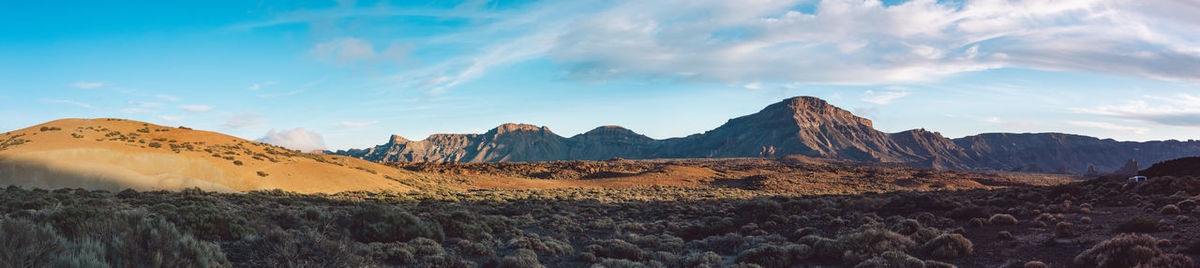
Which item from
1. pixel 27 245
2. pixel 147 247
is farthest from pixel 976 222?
pixel 27 245

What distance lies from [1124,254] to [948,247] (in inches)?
105

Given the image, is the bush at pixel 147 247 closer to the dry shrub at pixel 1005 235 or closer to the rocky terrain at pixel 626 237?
the rocky terrain at pixel 626 237

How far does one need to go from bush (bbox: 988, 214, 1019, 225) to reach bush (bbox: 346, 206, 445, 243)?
15892 millimetres

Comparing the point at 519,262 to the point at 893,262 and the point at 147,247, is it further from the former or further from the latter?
the point at 893,262

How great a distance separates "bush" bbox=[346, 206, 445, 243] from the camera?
12.1 meters

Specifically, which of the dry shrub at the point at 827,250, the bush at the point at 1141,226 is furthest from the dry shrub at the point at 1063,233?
the dry shrub at the point at 827,250

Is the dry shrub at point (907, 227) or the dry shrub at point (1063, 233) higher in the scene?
the dry shrub at point (1063, 233)

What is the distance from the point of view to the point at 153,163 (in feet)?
112

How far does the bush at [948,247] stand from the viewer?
1042 centimetres

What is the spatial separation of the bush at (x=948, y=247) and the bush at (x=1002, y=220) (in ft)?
18.1

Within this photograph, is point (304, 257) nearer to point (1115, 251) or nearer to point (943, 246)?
point (943, 246)

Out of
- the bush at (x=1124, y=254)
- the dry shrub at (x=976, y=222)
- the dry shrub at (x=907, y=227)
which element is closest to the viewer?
the bush at (x=1124, y=254)

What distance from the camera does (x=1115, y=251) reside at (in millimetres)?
8352

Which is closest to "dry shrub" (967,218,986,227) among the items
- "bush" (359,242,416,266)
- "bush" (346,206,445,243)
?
"bush" (346,206,445,243)
